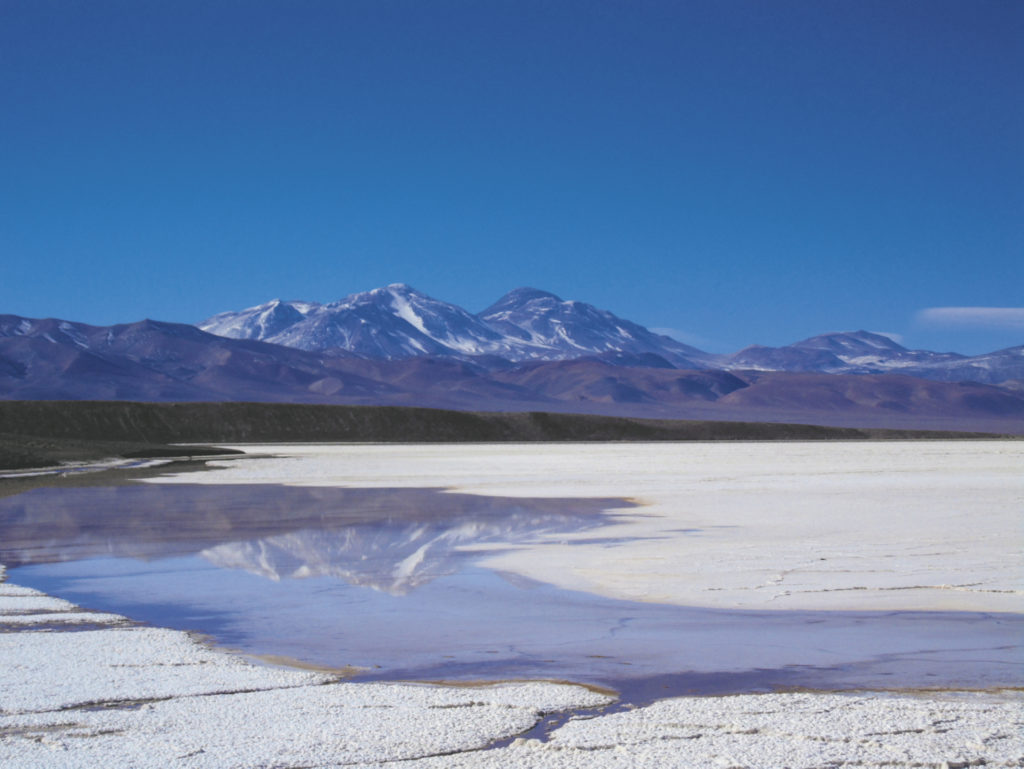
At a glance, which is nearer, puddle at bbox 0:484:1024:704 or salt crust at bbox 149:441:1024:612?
puddle at bbox 0:484:1024:704

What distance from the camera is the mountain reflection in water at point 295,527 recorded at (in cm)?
1288

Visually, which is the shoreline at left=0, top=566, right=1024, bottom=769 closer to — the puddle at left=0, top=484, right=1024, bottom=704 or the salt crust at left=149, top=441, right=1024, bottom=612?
the puddle at left=0, top=484, right=1024, bottom=704

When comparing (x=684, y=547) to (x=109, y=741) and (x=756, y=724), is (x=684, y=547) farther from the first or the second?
(x=109, y=741)

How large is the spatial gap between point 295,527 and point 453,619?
8.72 meters

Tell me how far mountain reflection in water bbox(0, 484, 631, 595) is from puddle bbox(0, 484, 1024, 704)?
3.1 inches

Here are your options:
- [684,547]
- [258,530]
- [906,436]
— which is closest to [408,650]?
[684,547]

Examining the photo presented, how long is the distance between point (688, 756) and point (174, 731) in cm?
268

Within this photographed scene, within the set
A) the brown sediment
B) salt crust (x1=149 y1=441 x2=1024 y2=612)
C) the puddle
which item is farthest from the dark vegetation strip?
the brown sediment

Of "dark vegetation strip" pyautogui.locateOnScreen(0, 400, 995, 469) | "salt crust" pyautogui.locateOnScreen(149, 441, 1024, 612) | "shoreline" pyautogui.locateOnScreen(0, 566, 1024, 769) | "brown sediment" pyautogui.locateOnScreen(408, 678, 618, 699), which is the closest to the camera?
"shoreline" pyautogui.locateOnScreen(0, 566, 1024, 769)

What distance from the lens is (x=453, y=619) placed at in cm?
909

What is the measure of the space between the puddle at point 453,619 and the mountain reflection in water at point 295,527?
8 cm

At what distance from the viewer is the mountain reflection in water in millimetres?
12875

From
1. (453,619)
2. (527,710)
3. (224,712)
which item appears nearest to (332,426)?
(453,619)

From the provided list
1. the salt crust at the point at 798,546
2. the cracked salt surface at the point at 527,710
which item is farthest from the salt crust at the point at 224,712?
the salt crust at the point at 798,546
